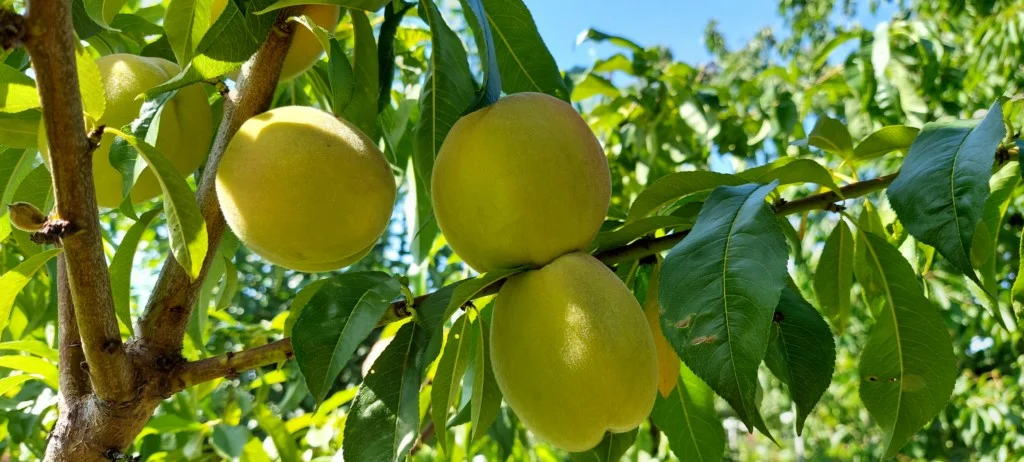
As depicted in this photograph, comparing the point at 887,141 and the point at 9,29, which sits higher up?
the point at 9,29

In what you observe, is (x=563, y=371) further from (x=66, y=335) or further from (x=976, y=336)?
(x=976, y=336)

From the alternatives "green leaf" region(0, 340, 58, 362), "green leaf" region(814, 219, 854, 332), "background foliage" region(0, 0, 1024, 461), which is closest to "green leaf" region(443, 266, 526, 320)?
"background foliage" region(0, 0, 1024, 461)

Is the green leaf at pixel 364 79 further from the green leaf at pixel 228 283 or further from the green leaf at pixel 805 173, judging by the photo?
the green leaf at pixel 805 173

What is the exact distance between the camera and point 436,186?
0.80 metres

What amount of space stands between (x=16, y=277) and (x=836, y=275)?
0.91 metres

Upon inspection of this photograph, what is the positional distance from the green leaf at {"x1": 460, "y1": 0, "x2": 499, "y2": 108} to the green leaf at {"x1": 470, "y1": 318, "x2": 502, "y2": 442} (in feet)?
0.73

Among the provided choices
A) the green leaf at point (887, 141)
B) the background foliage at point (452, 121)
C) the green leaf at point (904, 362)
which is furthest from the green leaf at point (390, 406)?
the green leaf at point (887, 141)

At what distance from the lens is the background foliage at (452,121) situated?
0.86 metres

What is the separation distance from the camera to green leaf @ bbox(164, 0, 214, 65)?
786mm

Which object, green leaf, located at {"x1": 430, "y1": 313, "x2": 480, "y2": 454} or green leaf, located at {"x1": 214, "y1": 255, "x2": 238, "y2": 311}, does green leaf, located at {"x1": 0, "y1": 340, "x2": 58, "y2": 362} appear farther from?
green leaf, located at {"x1": 430, "y1": 313, "x2": 480, "y2": 454}

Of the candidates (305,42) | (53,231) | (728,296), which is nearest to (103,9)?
(305,42)

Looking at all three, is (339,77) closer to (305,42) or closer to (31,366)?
(305,42)

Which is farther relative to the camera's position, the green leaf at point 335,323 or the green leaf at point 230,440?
the green leaf at point 230,440

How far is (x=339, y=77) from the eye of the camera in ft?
2.71
